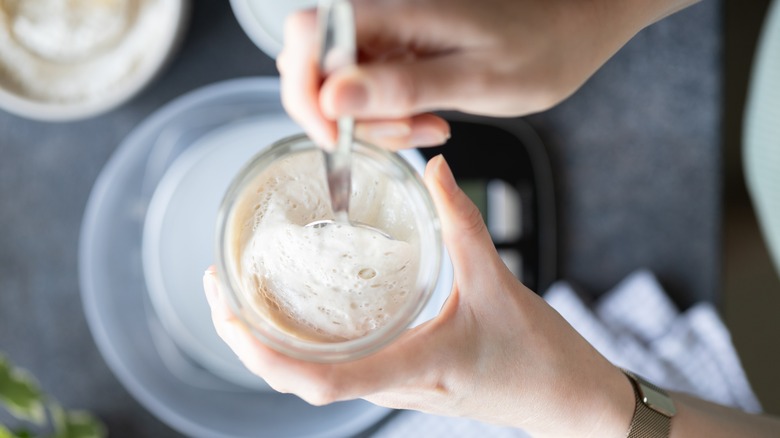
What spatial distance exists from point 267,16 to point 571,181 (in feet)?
1.04

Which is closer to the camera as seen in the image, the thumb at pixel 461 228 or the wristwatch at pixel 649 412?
the thumb at pixel 461 228

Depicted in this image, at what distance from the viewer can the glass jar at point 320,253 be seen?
407mm

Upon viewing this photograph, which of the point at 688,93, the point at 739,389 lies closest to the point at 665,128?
the point at 688,93

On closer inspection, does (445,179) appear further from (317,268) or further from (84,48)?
(84,48)

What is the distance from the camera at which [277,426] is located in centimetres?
72

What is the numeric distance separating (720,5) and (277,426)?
57cm

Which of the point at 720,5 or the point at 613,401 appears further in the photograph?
the point at 720,5

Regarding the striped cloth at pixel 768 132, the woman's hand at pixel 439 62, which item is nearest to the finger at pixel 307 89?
the woman's hand at pixel 439 62

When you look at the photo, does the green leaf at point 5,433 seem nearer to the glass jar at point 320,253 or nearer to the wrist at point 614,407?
the glass jar at point 320,253

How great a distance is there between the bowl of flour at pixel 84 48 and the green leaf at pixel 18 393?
0.72 feet

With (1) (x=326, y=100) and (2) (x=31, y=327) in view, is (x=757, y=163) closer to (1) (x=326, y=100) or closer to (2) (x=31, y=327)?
(1) (x=326, y=100)

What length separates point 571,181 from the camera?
0.73 metres

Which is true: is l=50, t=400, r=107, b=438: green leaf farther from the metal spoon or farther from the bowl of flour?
the metal spoon

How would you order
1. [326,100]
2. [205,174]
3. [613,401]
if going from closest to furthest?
[326,100] → [613,401] → [205,174]
